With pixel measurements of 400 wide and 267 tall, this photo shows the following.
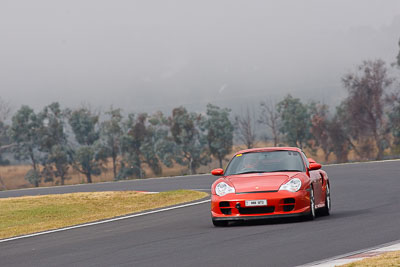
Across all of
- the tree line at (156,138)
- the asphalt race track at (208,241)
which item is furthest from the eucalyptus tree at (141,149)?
the asphalt race track at (208,241)

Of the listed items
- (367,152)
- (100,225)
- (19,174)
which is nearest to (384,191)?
(100,225)

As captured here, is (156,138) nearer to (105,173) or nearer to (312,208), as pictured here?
(105,173)

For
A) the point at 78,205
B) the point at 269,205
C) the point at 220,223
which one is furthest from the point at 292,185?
the point at 78,205

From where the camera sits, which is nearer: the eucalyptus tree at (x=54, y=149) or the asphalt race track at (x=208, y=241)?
the asphalt race track at (x=208, y=241)

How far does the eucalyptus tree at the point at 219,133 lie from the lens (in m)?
101

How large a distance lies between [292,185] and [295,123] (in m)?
91.9

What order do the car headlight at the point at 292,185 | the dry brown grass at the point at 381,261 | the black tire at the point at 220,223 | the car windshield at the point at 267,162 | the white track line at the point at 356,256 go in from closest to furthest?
the dry brown grass at the point at 381,261
the white track line at the point at 356,256
the car headlight at the point at 292,185
the black tire at the point at 220,223
the car windshield at the point at 267,162

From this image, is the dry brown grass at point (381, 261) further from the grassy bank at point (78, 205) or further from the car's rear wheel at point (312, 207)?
the grassy bank at point (78, 205)

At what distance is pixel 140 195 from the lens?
31234 mm

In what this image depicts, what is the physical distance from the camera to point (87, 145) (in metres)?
106

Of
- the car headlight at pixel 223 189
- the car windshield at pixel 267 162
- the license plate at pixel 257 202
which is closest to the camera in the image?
the license plate at pixel 257 202

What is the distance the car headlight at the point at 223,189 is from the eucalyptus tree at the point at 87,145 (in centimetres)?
8667

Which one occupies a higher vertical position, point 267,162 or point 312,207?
point 267,162

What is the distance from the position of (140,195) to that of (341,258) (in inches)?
896
